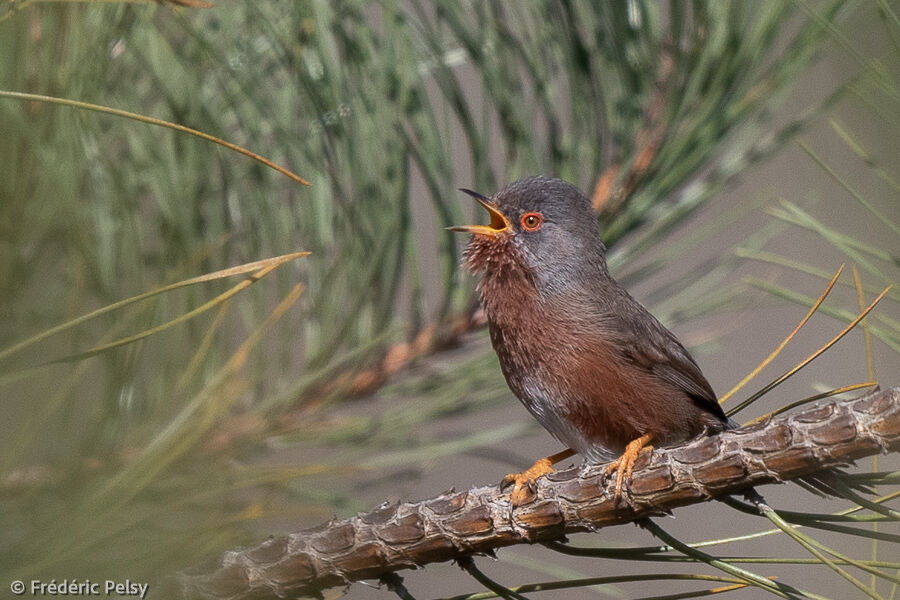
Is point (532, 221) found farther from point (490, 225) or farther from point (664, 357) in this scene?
point (664, 357)

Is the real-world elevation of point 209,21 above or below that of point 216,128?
above

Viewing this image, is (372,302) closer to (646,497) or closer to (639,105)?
(639,105)

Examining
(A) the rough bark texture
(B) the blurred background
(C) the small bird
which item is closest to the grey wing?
(C) the small bird

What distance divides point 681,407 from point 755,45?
3.43 feet

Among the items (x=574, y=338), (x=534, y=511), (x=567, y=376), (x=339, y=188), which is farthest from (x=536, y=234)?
(x=534, y=511)

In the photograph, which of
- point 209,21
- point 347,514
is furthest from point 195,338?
point 209,21

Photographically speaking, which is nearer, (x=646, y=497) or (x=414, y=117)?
(x=646, y=497)

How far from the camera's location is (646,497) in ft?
4.64

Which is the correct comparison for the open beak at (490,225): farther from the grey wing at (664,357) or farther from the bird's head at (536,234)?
the grey wing at (664,357)

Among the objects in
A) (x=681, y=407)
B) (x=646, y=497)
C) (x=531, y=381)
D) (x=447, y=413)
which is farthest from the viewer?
(x=681, y=407)

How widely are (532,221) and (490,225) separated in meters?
0.14

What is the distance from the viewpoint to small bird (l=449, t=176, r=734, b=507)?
2.48 metres

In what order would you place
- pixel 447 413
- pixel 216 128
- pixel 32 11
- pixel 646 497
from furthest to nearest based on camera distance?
pixel 447 413 → pixel 216 128 → pixel 32 11 → pixel 646 497

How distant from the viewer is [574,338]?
261 cm
